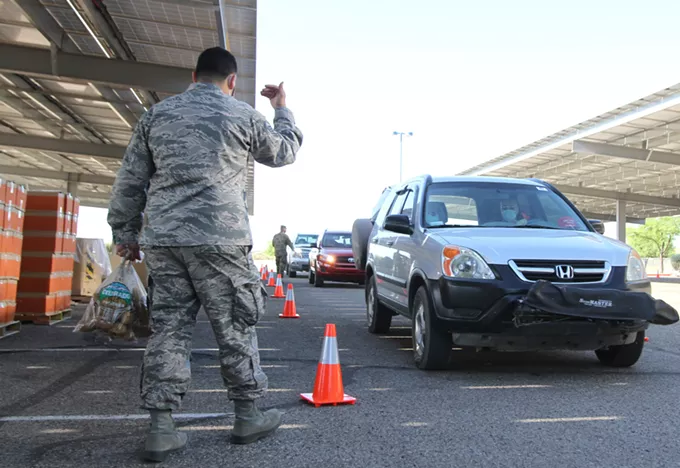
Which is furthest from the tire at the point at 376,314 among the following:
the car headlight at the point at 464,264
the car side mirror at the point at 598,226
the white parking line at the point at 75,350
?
the car headlight at the point at 464,264

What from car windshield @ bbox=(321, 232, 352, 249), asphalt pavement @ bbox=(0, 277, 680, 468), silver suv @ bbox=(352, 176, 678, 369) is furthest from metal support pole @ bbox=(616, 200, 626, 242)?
silver suv @ bbox=(352, 176, 678, 369)

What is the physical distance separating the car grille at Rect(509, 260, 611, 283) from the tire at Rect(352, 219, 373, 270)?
4095mm

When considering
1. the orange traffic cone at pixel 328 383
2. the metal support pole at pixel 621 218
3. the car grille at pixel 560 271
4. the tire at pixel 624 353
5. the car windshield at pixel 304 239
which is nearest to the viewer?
the orange traffic cone at pixel 328 383

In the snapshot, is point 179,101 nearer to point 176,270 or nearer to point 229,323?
point 176,270

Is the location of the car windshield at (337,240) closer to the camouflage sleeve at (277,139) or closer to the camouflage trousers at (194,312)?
the camouflage sleeve at (277,139)

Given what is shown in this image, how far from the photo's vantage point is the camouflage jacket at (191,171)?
3578 mm

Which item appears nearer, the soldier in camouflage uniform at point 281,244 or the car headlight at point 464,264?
the car headlight at point 464,264

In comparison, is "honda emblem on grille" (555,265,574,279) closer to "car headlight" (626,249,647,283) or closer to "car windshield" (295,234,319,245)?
"car headlight" (626,249,647,283)

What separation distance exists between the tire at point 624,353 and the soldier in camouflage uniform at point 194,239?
13.0 feet

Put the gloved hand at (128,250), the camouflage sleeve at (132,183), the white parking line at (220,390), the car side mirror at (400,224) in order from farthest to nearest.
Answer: the car side mirror at (400,224), the white parking line at (220,390), the gloved hand at (128,250), the camouflage sleeve at (132,183)

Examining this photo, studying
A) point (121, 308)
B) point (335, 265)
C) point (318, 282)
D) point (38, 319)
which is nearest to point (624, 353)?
point (121, 308)

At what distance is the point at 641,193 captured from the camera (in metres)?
49.3

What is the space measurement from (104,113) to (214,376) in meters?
18.9

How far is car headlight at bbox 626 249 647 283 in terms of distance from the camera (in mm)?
5859
